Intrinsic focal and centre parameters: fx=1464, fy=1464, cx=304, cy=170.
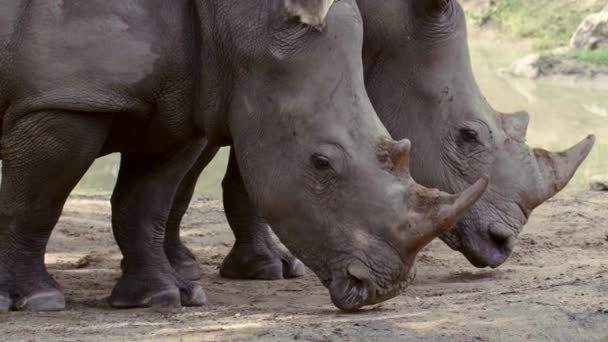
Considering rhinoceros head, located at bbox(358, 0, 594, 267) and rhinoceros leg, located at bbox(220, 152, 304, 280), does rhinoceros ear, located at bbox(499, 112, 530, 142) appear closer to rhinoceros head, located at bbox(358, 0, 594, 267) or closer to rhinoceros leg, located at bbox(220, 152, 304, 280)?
rhinoceros head, located at bbox(358, 0, 594, 267)

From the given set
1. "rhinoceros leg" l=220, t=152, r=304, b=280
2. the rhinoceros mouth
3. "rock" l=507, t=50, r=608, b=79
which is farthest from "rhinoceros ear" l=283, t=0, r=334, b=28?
"rock" l=507, t=50, r=608, b=79

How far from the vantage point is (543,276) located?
7039 mm

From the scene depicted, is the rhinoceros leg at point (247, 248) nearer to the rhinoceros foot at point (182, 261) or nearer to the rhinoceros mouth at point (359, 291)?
the rhinoceros foot at point (182, 261)

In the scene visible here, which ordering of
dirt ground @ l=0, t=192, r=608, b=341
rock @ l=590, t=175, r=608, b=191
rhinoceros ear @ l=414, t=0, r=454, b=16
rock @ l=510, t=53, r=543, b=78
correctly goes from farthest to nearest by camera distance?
rock @ l=510, t=53, r=543, b=78, rock @ l=590, t=175, r=608, b=191, rhinoceros ear @ l=414, t=0, r=454, b=16, dirt ground @ l=0, t=192, r=608, b=341

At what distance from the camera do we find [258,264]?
301 inches

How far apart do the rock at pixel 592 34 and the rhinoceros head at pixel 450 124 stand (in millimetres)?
12210

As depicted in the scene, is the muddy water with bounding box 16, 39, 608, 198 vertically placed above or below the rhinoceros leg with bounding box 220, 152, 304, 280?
below

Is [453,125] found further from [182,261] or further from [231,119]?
[182,261]

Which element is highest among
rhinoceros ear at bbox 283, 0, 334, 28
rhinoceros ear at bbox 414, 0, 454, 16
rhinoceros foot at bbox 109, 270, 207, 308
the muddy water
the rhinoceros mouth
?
rhinoceros ear at bbox 283, 0, 334, 28

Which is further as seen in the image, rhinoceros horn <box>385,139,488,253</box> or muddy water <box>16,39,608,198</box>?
muddy water <box>16,39,608,198</box>

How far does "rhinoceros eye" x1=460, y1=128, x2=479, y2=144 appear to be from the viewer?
662 centimetres

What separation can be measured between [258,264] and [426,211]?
2.49 m

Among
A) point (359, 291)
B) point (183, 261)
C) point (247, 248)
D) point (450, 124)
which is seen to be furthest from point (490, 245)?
point (183, 261)

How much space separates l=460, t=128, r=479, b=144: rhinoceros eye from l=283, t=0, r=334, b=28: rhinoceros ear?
4.34ft
